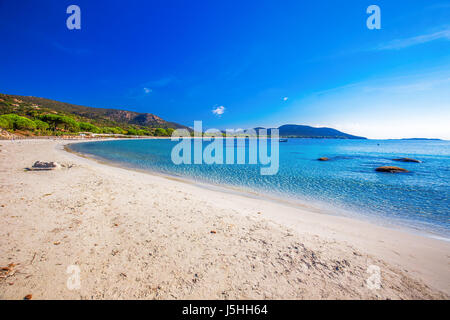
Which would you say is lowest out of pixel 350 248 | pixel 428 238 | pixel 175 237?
pixel 428 238

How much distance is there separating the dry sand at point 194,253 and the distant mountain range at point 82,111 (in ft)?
374

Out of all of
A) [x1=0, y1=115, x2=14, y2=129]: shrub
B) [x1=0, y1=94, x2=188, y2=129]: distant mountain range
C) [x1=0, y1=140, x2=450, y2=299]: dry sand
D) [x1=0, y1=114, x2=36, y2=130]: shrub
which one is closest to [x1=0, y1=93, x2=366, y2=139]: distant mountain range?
[x1=0, y1=94, x2=188, y2=129]: distant mountain range

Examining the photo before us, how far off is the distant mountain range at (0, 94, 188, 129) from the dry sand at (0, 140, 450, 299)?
11397 cm

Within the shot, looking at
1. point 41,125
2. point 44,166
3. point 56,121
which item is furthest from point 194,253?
point 56,121

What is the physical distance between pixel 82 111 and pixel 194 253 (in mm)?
167896

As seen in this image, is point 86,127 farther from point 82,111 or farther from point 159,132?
point 82,111

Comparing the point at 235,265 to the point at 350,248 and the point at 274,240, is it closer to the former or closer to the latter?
the point at 274,240

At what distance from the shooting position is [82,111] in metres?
124

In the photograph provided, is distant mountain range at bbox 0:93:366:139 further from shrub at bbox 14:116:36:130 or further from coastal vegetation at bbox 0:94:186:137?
shrub at bbox 14:116:36:130

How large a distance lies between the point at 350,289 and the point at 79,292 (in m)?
4.51

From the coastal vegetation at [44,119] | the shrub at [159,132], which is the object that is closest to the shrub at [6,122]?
the coastal vegetation at [44,119]

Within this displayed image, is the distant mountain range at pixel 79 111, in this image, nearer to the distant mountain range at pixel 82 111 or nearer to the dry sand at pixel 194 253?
the distant mountain range at pixel 82 111
